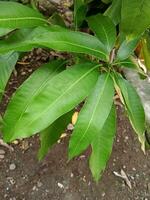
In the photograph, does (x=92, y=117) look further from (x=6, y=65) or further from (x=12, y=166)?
(x=12, y=166)

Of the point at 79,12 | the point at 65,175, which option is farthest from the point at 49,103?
the point at 65,175

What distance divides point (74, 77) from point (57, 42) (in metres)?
0.10

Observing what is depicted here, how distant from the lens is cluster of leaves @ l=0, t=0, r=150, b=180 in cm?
85

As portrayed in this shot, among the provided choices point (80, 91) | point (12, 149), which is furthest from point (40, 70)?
point (12, 149)

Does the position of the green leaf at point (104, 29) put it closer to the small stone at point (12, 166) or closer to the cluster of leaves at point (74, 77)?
the cluster of leaves at point (74, 77)

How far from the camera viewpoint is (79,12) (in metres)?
1.13

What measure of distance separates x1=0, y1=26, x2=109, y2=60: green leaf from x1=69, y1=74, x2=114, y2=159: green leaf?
0.27ft

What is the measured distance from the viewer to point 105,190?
1.77 meters

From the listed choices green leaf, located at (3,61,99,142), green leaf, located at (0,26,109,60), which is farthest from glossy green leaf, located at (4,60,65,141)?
green leaf, located at (0,26,109,60)

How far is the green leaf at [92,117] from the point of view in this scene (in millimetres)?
915

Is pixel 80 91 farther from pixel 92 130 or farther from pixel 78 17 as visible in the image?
pixel 78 17

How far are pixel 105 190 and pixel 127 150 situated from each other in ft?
0.79

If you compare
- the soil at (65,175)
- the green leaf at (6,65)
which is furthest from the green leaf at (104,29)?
the soil at (65,175)

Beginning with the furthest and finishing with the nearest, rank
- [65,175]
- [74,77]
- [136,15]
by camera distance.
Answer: [65,175] < [74,77] < [136,15]
